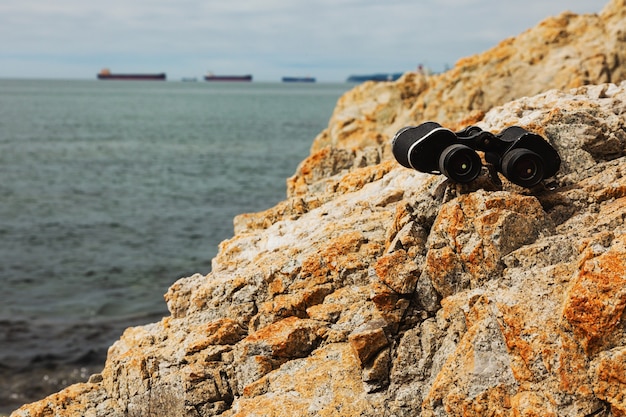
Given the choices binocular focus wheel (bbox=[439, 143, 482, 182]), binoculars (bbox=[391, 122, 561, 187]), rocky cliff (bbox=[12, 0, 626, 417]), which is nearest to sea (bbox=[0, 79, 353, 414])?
rocky cliff (bbox=[12, 0, 626, 417])

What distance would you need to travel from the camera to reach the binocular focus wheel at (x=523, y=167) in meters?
9.30

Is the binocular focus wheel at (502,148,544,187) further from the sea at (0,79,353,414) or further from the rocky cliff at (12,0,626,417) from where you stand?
the sea at (0,79,353,414)

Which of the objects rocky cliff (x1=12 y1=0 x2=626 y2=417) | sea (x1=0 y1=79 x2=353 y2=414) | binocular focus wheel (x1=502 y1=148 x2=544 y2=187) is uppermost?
binocular focus wheel (x1=502 y1=148 x2=544 y2=187)

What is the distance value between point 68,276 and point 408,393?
23.9 meters

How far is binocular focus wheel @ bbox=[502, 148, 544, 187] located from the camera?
930 centimetres

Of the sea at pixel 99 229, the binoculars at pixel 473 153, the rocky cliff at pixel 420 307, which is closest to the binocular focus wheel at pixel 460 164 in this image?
the binoculars at pixel 473 153

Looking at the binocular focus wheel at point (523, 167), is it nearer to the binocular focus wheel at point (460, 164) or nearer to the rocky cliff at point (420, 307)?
the rocky cliff at point (420, 307)

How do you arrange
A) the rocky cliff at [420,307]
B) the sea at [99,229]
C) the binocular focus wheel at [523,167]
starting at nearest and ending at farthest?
the rocky cliff at [420,307] < the binocular focus wheel at [523,167] < the sea at [99,229]

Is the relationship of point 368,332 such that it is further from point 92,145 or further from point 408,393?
point 92,145

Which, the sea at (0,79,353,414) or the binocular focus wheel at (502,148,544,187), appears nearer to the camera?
the binocular focus wheel at (502,148,544,187)

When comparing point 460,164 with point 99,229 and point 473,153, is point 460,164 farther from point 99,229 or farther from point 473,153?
point 99,229

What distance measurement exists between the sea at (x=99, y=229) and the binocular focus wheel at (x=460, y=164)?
13372mm

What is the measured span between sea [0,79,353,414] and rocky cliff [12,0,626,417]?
32.0ft

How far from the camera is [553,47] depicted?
23078 mm
